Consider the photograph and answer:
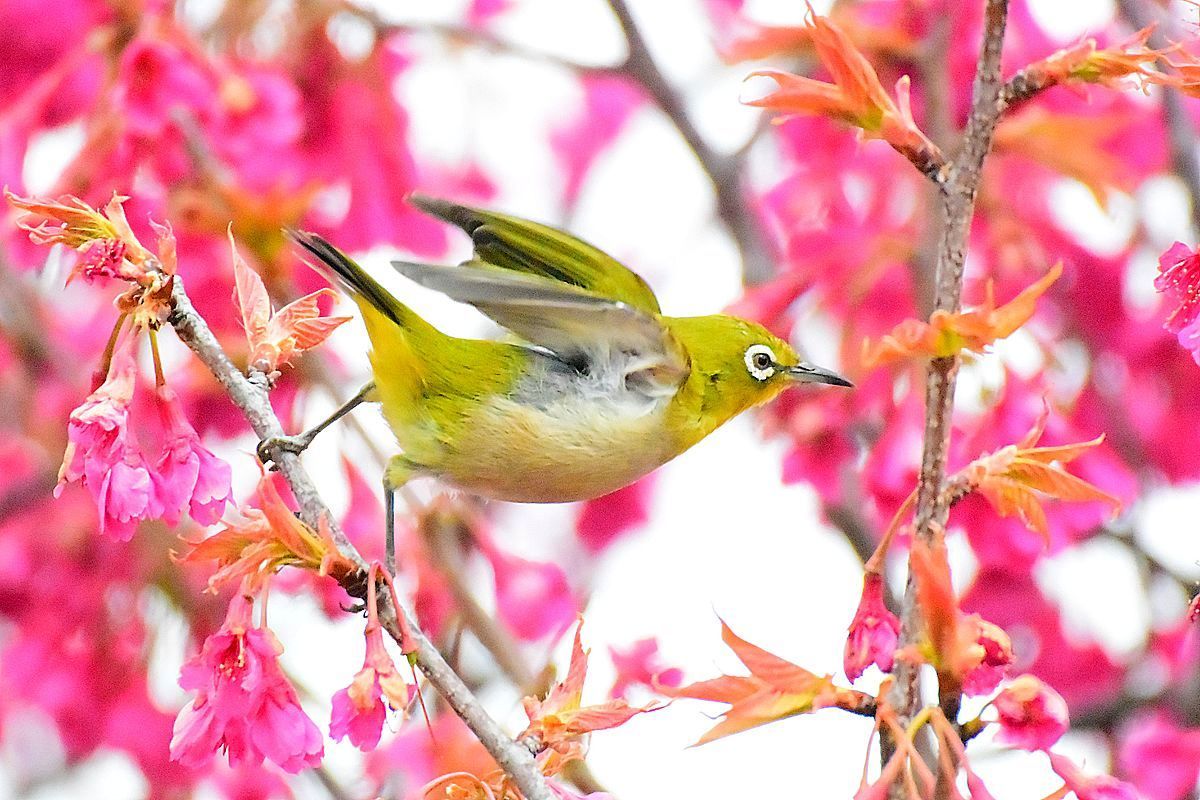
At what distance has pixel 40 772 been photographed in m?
4.68

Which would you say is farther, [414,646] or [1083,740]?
[1083,740]

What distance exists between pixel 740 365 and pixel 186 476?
1320mm

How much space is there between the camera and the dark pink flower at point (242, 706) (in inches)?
69.2

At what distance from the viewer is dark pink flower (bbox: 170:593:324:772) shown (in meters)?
1.76

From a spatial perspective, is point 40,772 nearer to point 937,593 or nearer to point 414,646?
point 414,646

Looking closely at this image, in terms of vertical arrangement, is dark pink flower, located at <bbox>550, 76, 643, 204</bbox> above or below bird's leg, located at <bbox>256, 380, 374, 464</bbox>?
above

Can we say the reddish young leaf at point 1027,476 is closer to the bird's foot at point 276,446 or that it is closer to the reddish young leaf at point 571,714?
the reddish young leaf at point 571,714

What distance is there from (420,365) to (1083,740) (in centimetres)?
185

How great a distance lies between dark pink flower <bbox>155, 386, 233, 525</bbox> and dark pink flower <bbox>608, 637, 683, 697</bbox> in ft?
4.06

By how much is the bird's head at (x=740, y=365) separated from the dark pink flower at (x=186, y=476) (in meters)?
1.18

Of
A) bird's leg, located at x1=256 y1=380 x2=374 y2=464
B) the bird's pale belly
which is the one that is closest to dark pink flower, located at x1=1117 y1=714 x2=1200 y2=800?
the bird's pale belly

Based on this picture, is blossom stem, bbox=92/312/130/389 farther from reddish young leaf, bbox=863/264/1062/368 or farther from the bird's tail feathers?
reddish young leaf, bbox=863/264/1062/368

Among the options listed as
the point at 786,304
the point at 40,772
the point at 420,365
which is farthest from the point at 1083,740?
the point at 40,772

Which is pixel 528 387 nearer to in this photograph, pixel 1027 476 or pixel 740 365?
pixel 740 365
